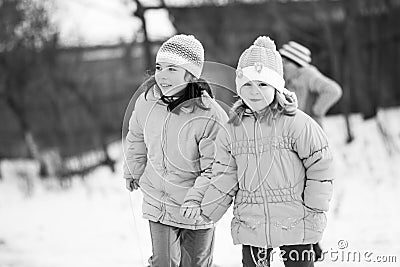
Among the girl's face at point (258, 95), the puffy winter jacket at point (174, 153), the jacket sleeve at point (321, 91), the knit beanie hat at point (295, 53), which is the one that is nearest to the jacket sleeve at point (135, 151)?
the puffy winter jacket at point (174, 153)

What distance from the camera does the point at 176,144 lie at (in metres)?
3.48

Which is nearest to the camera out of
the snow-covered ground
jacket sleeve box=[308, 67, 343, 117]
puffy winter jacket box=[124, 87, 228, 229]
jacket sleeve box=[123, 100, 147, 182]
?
puffy winter jacket box=[124, 87, 228, 229]

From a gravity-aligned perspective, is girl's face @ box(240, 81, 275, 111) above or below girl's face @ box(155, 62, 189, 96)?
below

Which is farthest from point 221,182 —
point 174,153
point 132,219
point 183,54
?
point 132,219

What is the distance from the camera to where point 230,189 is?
3.26 metres

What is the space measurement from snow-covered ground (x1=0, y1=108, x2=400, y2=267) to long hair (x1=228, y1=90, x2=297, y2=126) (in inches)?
48.9

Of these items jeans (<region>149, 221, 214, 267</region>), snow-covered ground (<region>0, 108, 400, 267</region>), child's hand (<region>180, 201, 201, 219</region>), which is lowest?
snow-covered ground (<region>0, 108, 400, 267</region>)

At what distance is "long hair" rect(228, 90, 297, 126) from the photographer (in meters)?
3.21

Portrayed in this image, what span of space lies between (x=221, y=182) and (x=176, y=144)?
366 millimetres

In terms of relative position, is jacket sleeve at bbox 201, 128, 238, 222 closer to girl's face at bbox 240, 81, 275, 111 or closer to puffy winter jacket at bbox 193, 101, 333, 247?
puffy winter jacket at bbox 193, 101, 333, 247

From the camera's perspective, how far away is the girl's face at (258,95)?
3201mm

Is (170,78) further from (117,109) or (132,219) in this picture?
(117,109)

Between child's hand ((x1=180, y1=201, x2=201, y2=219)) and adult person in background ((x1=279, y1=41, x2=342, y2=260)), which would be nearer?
child's hand ((x1=180, y1=201, x2=201, y2=219))

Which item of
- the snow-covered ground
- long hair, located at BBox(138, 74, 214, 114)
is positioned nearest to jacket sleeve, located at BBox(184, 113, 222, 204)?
long hair, located at BBox(138, 74, 214, 114)
